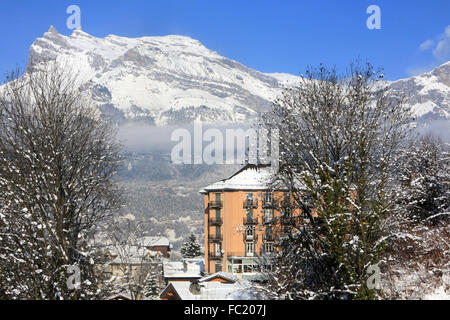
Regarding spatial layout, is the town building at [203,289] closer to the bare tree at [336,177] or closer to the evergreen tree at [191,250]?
the bare tree at [336,177]

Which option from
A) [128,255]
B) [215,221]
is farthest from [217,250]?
[128,255]

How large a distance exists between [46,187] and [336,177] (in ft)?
39.1

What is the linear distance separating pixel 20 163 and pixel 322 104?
1345 centimetres

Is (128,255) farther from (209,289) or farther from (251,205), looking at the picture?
(251,205)

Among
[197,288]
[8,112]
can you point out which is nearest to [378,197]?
[8,112]

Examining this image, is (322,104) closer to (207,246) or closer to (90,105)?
(90,105)

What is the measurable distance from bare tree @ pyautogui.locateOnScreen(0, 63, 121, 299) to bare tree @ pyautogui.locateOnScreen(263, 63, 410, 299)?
324 inches

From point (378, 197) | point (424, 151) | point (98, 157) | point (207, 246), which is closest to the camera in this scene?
point (378, 197)

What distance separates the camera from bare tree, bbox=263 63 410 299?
2173cm

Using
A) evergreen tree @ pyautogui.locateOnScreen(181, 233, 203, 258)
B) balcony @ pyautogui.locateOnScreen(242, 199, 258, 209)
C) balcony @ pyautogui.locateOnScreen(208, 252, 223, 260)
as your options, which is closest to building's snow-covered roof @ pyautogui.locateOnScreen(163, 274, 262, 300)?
balcony @ pyautogui.locateOnScreen(242, 199, 258, 209)

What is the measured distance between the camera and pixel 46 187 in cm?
2219

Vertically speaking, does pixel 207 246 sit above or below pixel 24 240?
below

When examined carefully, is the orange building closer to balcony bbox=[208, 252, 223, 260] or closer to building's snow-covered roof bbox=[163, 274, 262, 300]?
balcony bbox=[208, 252, 223, 260]

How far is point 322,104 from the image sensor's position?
84.9 feet
